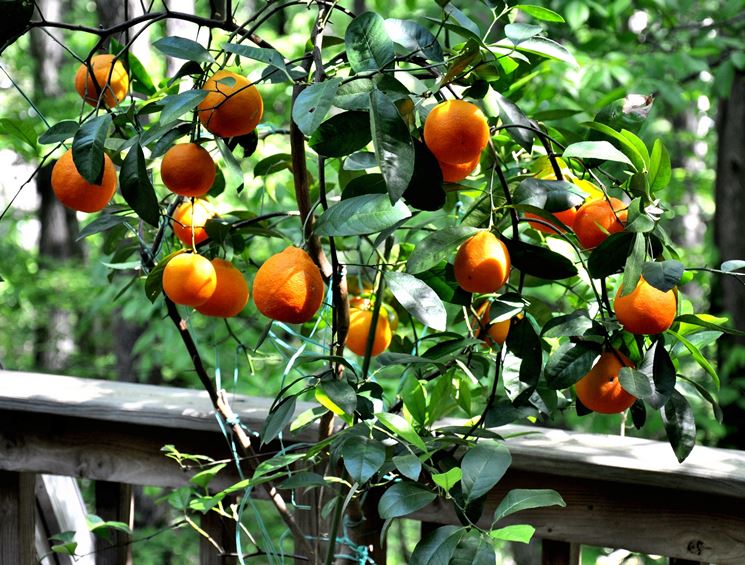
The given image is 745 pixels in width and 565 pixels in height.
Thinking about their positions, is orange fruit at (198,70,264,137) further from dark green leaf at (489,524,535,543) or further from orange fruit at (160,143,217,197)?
dark green leaf at (489,524,535,543)

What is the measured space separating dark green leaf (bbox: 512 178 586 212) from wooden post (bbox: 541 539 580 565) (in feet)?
1.53

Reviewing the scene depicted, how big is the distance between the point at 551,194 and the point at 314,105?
22 cm

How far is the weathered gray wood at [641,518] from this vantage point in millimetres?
885

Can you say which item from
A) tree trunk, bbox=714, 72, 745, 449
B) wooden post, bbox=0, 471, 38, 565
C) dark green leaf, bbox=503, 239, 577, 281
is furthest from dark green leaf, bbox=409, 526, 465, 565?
tree trunk, bbox=714, 72, 745, 449

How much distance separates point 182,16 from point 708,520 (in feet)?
2.42

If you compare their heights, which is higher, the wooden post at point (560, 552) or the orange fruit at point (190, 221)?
the orange fruit at point (190, 221)

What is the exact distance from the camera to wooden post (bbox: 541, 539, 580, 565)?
3.13 feet

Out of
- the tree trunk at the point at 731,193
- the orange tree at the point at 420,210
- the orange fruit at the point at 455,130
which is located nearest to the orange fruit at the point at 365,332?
the orange tree at the point at 420,210

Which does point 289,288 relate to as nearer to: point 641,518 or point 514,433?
point 514,433

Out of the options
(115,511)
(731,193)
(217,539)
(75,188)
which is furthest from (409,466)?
(731,193)

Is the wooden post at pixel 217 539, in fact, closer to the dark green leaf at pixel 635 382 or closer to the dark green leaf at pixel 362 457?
the dark green leaf at pixel 362 457

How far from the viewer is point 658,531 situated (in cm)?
90

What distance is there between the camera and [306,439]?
101 cm

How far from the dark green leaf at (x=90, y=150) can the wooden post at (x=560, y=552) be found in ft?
2.15
